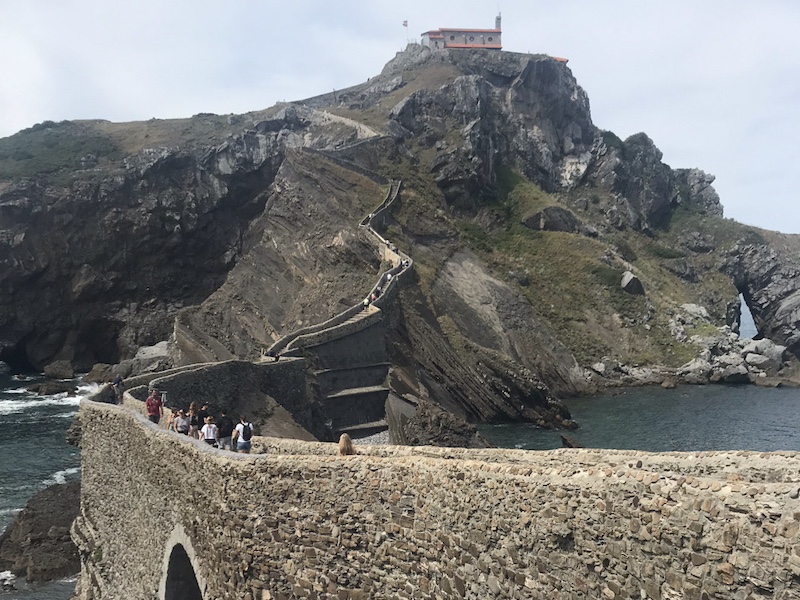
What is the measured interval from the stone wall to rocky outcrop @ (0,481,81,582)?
15.1 m

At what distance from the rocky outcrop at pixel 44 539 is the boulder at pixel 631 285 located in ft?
197

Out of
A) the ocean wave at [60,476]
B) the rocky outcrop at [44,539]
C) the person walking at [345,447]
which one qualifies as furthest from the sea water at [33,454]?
the person walking at [345,447]

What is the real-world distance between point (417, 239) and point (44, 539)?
1912 inches

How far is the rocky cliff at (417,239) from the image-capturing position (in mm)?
60406

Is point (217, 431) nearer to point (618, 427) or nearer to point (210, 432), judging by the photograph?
point (210, 432)

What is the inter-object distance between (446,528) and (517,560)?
1.27 metres

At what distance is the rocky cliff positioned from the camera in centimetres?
6041

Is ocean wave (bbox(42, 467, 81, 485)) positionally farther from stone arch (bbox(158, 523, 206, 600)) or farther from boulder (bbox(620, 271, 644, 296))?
boulder (bbox(620, 271, 644, 296))

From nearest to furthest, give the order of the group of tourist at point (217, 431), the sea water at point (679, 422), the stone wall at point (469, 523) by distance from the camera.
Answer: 1. the stone wall at point (469, 523)
2. the group of tourist at point (217, 431)
3. the sea water at point (679, 422)

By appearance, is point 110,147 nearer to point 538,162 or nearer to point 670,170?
point 538,162

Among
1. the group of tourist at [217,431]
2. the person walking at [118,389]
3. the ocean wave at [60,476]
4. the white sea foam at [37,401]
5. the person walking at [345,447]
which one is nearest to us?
the person walking at [345,447]

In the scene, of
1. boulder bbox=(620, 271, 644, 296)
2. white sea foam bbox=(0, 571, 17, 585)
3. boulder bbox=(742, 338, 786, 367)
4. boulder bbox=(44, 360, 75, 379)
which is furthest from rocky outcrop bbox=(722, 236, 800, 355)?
boulder bbox=(44, 360, 75, 379)

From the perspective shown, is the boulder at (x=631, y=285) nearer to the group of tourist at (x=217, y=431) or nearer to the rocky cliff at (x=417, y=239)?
the rocky cliff at (x=417, y=239)

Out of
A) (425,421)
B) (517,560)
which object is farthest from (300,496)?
(425,421)
